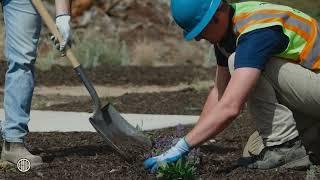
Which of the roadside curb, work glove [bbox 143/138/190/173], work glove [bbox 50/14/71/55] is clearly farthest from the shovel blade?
the roadside curb

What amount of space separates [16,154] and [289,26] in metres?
1.79

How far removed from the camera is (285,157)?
4816 mm

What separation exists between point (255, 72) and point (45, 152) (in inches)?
71.5

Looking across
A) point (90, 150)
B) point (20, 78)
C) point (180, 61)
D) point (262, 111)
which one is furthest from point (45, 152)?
point (180, 61)

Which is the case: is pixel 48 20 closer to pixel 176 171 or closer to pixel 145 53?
pixel 176 171

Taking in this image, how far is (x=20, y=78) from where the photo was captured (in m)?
5.09

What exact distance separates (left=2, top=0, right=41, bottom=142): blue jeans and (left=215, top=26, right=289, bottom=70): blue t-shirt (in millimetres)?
1295

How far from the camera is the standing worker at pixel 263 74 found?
4.39 meters

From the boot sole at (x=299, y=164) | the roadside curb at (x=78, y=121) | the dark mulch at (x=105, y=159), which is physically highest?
the boot sole at (x=299, y=164)

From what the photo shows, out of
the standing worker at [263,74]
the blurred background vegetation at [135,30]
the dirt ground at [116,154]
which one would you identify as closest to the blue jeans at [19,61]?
the dirt ground at [116,154]

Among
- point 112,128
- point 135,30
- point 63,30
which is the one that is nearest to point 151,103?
point 112,128

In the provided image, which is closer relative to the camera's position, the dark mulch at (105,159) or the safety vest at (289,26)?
→ the safety vest at (289,26)

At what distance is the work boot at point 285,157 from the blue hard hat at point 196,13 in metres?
0.85

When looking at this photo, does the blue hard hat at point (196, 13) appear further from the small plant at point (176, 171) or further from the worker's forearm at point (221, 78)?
the small plant at point (176, 171)
